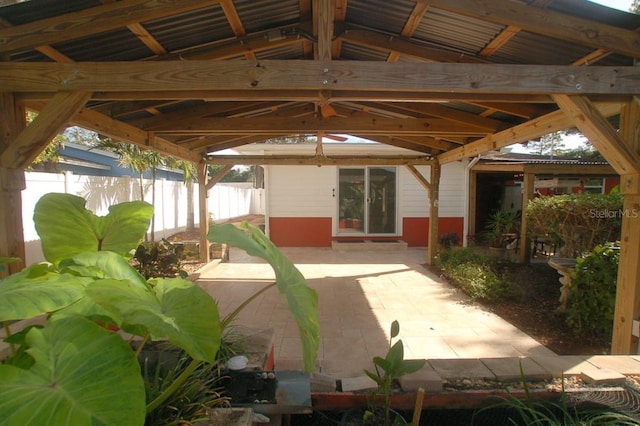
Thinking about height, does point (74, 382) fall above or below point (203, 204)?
below

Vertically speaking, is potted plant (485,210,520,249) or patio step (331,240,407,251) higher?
potted plant (485,210,520,249)

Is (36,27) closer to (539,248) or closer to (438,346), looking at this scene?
(438,346)

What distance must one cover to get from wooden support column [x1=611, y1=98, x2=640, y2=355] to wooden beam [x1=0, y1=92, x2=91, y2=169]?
3.87 meters

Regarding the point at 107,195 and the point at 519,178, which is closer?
the point at 107,195

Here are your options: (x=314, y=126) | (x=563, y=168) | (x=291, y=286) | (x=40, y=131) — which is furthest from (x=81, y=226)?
(x=563, y=168)

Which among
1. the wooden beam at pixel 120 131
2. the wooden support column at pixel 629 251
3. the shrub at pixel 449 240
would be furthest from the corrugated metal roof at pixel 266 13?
the shrub at pixel 449 240

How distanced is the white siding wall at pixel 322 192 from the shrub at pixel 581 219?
11.8ft

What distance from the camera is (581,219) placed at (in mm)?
5008

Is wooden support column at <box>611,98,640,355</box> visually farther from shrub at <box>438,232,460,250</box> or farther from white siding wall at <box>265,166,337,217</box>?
white siding wall at <box>265,166,337,217</box>

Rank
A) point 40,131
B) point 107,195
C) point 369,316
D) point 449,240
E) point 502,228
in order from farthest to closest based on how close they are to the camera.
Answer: point 449,240
point 502,228
point 107,195
point 369,316
point 40,131

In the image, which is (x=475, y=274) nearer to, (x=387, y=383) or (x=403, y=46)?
(x=403, y=46)

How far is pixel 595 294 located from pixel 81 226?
4468 millimetres

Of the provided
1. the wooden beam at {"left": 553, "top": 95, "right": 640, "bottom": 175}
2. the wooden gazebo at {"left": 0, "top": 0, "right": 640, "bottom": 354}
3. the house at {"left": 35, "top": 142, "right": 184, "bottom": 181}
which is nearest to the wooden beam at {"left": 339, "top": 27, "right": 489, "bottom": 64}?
the wooden gazebo at {"left": 0, "top": 0, "right": 640, "bottom": 354}

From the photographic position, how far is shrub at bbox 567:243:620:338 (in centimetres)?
355
